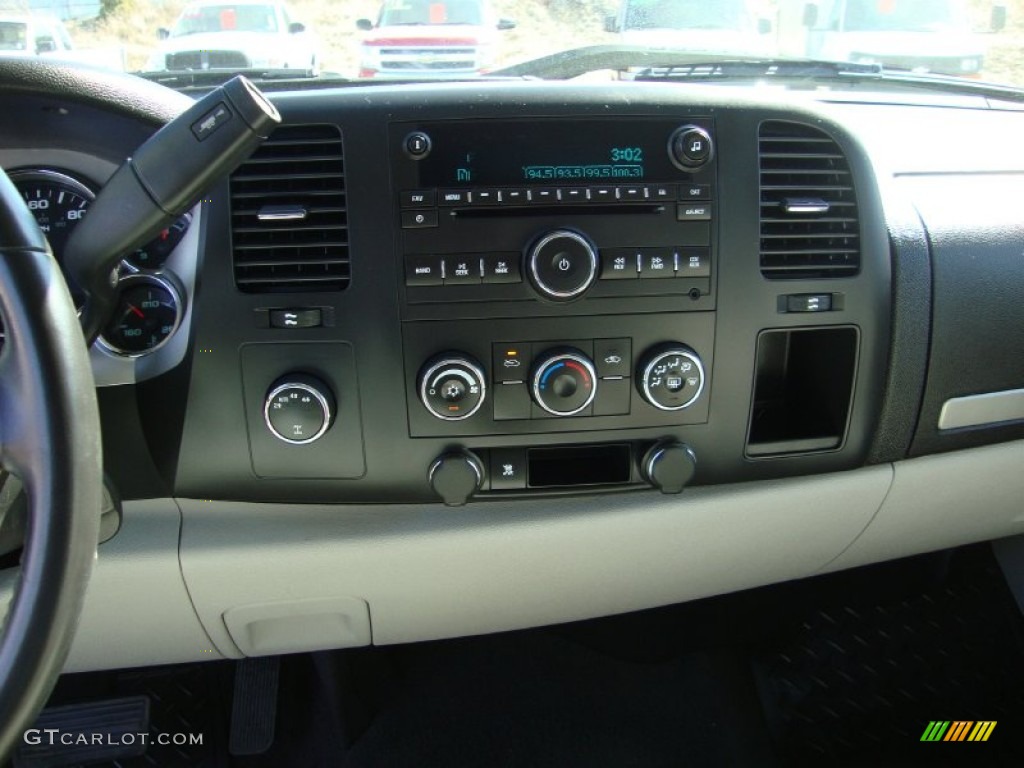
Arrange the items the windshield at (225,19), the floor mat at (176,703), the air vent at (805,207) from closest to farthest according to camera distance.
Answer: the air vent at (805,207) → the floor mat at (176,703) → the windshield at (225,19)

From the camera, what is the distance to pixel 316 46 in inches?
82.1

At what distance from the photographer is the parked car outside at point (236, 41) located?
1.82 m

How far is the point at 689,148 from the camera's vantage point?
Result: 1.34 metres

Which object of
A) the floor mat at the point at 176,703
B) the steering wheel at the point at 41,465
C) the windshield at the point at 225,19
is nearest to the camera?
the steering wheel at the point at 41,465

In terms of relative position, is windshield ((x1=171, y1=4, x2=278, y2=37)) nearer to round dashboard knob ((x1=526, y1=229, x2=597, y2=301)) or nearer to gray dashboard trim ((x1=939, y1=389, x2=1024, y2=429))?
round dashboard knob ((x1=526, y1=229, x2=597, y2=301))

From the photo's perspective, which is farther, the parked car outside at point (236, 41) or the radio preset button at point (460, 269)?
the parked car outside at point (236, 41)

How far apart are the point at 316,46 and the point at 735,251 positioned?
117 centimetres

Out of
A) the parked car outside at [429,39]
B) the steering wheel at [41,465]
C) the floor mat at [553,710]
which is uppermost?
the parked car outside at [429,39]

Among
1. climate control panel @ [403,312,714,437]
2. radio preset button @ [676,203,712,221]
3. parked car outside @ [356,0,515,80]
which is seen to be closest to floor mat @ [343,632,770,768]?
climate control panel @ [403,312,714,437]

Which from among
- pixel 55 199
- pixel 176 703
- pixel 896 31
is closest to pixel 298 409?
pixel 55 199

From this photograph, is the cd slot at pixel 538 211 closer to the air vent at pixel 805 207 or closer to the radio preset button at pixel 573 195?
the radio preset button at pixel 573 195

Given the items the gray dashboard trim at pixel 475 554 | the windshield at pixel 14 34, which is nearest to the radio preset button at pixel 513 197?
the gray dashboard trim at pixel 475 554

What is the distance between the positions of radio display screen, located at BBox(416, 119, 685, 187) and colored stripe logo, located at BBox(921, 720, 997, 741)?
1.40 m

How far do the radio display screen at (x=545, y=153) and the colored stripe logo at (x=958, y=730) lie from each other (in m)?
1.40
